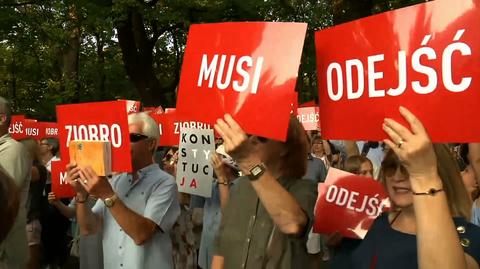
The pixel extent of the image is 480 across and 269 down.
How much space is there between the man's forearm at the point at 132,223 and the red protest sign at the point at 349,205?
0.87 metres

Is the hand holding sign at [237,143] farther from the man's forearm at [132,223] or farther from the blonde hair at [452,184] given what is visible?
the man's forearm at [132,223]

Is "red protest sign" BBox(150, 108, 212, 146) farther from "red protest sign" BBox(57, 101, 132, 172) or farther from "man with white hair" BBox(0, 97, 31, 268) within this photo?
"red protest sign" BBox(57, 101, 132, 172)

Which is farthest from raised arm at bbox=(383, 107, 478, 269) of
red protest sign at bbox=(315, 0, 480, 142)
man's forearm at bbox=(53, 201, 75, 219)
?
man's forearm at bbox=(53, 201, 75, 219)

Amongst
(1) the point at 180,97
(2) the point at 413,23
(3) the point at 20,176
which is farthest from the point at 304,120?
(2) the point at 413,23

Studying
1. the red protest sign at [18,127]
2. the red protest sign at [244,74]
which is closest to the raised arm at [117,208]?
the red protest sign at [244,74]

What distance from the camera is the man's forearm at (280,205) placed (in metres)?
2.58

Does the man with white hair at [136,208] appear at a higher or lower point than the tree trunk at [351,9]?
lower

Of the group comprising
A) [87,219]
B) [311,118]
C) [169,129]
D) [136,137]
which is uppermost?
[311,118]

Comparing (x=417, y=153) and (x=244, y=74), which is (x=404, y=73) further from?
(x=244, y=74)

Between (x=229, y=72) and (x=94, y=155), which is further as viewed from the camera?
(x=94, y=155)

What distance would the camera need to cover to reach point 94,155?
11.2ft

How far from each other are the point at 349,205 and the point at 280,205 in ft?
2.81

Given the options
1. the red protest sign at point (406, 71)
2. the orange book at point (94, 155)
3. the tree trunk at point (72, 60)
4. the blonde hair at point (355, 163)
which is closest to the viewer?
the red protest sign at point (406, 71)

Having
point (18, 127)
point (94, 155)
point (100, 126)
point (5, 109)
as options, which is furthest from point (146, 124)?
point (18, 127)
